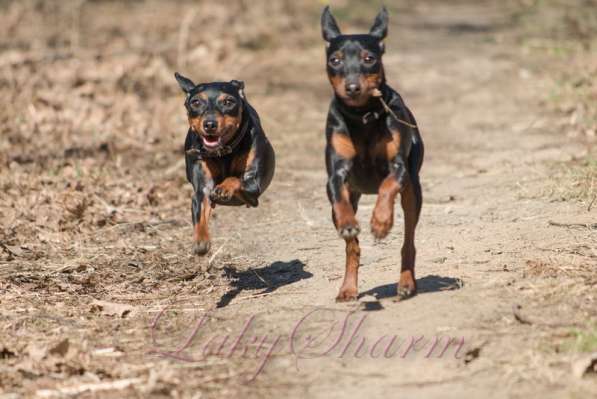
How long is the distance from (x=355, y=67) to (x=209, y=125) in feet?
3.78

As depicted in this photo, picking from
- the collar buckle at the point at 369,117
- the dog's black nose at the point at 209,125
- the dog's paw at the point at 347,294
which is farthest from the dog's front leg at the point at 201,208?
the collar buckle at the point at 369,117

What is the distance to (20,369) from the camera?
546cm

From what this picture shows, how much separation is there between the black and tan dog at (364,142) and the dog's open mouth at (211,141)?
0.92 m

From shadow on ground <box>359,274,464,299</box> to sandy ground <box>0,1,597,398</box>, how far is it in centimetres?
2

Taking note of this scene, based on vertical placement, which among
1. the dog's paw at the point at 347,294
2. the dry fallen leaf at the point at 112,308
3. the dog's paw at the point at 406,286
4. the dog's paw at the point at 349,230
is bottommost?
the dry fallen leaf at the point at 112,308

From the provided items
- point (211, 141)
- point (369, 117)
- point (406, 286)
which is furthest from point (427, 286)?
point (211, 141)

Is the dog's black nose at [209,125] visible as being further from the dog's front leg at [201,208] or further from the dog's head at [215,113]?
the dog's front leg at [201,208]

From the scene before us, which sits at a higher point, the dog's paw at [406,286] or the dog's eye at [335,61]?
the dog's eye at [335,61]

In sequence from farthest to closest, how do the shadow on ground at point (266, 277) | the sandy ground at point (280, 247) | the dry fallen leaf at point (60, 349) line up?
the shadow on ground at point (266, 277) < the dry fallen leaf at point (60, 349) < the sandy ground at point (280, 247)

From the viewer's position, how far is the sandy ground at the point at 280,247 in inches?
210

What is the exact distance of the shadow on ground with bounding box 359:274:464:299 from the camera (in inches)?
253

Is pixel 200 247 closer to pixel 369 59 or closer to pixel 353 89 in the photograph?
pixel 353 89

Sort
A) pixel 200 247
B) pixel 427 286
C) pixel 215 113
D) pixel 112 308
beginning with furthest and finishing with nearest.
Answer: pixel 215 113 < pixel 112 308 < pixel 427 286 < pixel 200 247

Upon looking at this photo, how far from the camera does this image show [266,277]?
765cm
